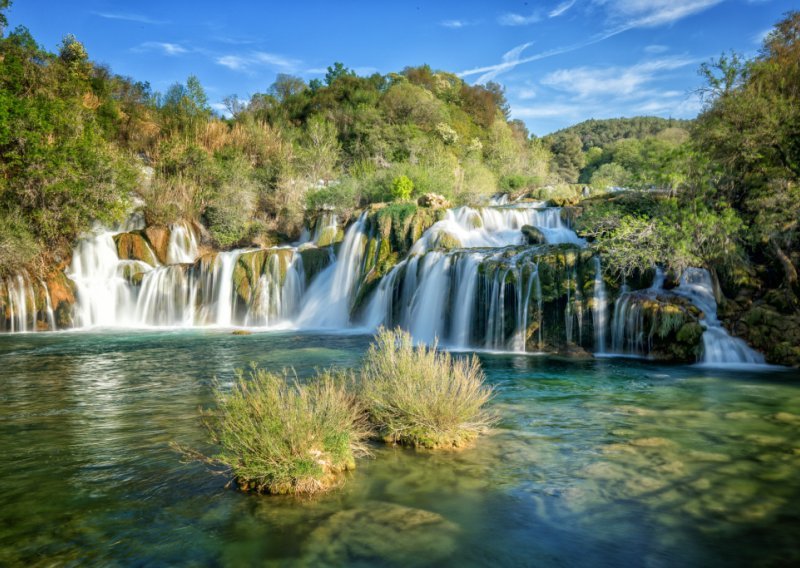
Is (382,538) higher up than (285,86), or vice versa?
(285,86)

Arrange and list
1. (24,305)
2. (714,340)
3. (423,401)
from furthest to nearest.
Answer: (24,305)
(714,340)
(423,401)

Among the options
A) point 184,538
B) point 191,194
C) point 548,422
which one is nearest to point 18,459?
point 184,538

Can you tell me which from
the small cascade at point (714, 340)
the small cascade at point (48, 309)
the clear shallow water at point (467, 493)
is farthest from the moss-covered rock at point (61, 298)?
the small cascade at point (714, 340)

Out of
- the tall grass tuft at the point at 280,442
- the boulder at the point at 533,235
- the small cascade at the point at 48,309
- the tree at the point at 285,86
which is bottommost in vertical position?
the tall grass tuft at the point at 280,442

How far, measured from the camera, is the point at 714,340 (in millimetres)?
14203

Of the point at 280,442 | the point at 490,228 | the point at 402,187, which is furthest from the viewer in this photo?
the point at 402,187

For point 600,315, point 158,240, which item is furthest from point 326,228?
point 600,315

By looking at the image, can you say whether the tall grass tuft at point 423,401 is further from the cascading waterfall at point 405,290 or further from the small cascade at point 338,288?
the small cascade at point 338,288

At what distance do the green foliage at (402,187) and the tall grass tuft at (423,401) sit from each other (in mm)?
23910

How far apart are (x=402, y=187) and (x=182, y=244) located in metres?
12.8

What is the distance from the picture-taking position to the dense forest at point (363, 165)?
14.7m

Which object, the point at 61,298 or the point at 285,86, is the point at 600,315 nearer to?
the point at 61,298

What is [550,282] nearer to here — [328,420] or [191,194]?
[328,420]

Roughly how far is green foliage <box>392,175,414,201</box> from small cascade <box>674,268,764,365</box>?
17970 millimetres
